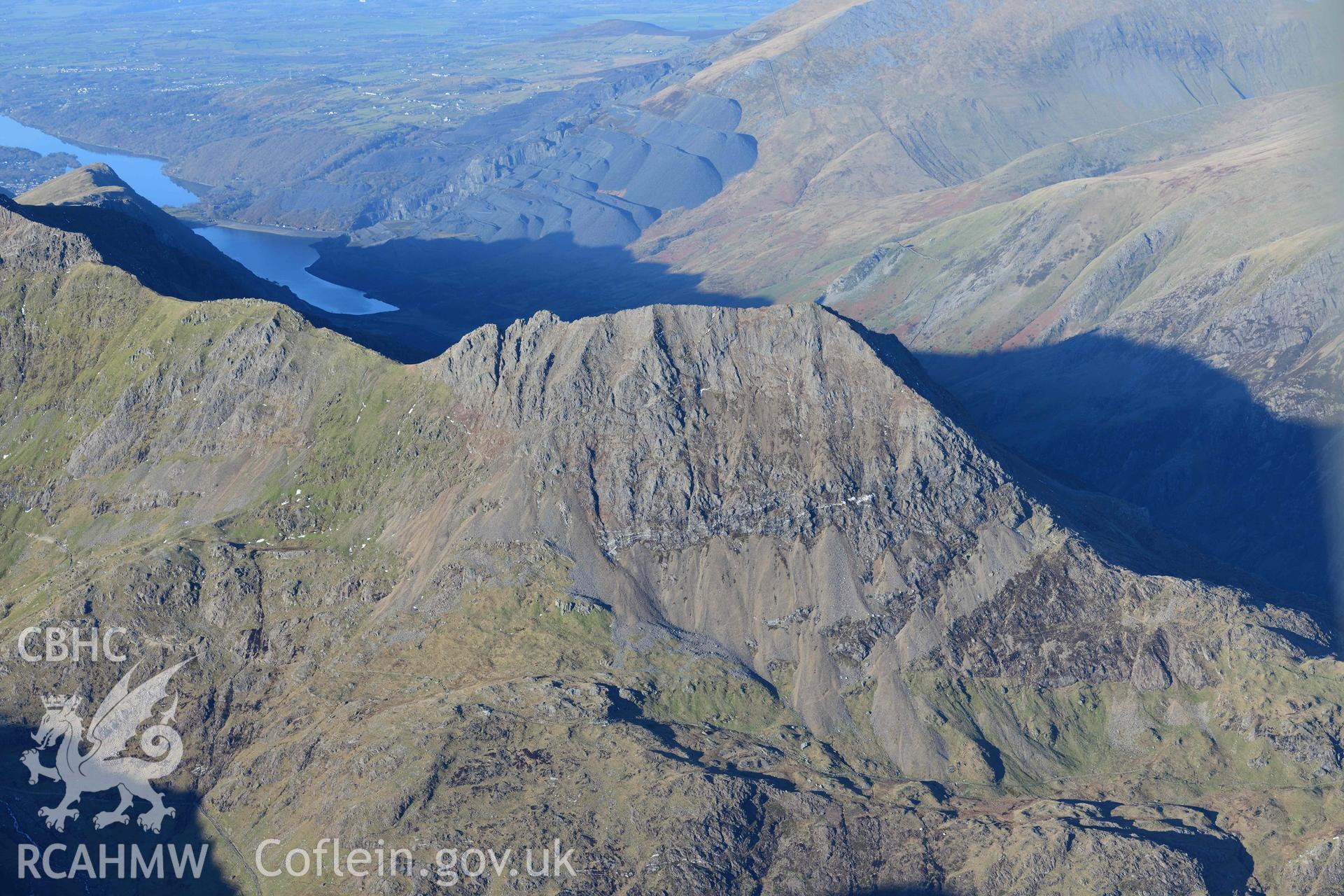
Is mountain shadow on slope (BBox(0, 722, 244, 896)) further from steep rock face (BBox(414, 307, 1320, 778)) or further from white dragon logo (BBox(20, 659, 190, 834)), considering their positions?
steep rock face (BBox(414, 307, 1320, 778))

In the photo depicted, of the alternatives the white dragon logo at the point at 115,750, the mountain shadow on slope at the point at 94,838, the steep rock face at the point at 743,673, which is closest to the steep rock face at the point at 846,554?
the steep rock face at the point at 743,673

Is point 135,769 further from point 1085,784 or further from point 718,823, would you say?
point 1085,784

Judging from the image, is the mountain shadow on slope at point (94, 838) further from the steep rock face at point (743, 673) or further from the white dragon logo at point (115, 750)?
the white dragon logo at point (115, 750)

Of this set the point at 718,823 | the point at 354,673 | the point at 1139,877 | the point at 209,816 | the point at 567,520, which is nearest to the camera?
the point at 1139,877

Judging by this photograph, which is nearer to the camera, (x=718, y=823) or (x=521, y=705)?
(x=718, y=823)

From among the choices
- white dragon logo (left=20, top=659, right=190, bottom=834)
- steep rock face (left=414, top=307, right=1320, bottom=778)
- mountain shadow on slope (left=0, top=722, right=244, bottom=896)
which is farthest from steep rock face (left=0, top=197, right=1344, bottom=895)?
white dragon logo (left=20, top=659, right=190, bottom=834)

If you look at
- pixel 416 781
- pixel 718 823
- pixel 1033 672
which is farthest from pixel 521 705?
pixel 1033 672

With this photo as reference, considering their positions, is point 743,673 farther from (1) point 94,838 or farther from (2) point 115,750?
(1) point 94,838
